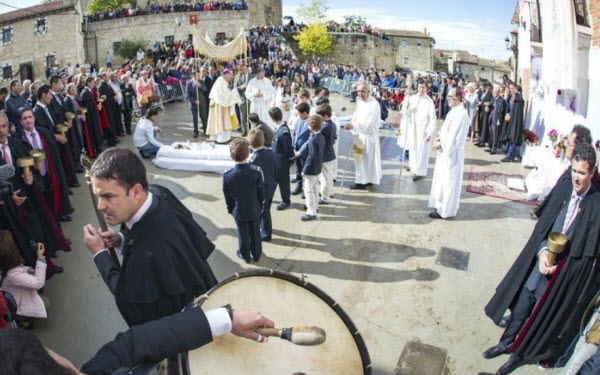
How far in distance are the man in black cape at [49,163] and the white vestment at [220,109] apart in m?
5.49

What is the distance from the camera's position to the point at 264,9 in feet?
178

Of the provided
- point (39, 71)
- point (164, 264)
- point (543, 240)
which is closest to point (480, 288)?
point (543, 240)

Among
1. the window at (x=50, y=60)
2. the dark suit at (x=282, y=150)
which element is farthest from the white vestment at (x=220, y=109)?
the window at (x=50, y=60)

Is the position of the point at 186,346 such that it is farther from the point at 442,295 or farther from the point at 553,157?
the point at 553,157

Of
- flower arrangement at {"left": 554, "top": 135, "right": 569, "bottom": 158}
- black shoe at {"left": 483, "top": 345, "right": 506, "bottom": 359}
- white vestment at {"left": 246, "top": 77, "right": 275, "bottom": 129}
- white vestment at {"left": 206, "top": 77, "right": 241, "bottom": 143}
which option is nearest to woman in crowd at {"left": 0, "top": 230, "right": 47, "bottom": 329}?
black shoe at {"left": 483, "top": 345, "right": 506, "bottom": 359}

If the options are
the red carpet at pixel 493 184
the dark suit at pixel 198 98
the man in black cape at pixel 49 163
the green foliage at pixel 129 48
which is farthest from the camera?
the green foliage at pixel 129 48

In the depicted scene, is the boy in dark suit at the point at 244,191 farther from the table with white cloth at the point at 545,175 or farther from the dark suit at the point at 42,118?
the table with white cloth at the point at 545,175

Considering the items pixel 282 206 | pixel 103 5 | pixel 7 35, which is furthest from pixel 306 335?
pixel 103 5

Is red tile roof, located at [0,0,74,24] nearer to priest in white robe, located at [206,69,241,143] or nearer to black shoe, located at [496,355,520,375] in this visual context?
priest in white robe, located at [206,69,241,143]

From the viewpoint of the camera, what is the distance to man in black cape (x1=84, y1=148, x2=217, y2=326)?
229cm

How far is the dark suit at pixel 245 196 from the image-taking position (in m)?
5.33

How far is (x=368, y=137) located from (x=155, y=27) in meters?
41.3

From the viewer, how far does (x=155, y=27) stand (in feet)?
141

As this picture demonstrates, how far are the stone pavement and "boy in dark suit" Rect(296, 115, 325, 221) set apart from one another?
30cm
